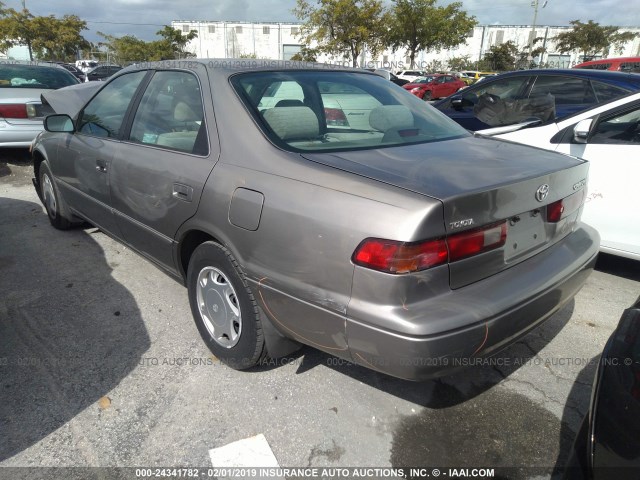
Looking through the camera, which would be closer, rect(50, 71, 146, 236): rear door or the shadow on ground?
the shadow on ground

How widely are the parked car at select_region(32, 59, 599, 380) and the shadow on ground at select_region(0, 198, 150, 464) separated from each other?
21.2 inches

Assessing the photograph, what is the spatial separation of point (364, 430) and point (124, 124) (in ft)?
8.12

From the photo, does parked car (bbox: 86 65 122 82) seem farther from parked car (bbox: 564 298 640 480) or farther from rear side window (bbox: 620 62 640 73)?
parked car (bbox: 564 298 640 480)

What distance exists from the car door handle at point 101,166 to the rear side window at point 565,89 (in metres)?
4.27

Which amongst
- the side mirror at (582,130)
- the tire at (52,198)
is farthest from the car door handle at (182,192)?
the side mirror at (582,130)

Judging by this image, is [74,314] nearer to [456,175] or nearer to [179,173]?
[179,173]

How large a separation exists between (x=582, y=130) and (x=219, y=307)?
3.04 metres

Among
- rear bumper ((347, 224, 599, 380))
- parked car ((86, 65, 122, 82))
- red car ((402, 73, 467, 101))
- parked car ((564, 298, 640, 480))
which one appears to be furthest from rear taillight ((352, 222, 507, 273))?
parked car ((86, 65, 122, 82))

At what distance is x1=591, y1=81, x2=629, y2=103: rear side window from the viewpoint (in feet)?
13.6

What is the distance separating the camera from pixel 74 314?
10.3 feet

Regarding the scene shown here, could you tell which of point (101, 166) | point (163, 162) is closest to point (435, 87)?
point (101, 166)

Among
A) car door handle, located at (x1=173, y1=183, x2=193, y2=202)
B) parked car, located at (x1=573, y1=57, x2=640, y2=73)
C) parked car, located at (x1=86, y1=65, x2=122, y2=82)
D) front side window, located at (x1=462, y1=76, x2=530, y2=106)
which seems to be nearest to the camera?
car door handle, located at (x1=173, y1=183, x2=193, y2=202)

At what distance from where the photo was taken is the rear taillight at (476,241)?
5.76 ft

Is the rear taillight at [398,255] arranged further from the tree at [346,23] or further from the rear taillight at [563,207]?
the tree at [346,23]
